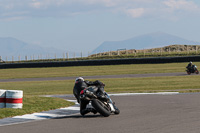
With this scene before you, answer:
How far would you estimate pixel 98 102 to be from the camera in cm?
1371

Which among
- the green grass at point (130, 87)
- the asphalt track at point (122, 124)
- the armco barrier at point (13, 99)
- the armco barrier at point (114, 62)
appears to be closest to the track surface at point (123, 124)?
the asphalt track at point (122, 124)

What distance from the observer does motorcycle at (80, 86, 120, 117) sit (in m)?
13.6

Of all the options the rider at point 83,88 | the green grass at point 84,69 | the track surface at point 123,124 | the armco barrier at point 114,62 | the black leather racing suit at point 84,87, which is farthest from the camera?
the armco barrier at point 114,62

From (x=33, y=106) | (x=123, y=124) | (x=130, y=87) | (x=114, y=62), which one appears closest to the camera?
(x=123, y=124)

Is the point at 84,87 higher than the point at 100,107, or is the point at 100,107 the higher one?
the point at 84,87

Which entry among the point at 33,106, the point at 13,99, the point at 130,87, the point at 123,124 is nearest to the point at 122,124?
the point at 123,124

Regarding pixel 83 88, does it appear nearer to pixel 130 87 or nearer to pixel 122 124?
pixel 122 124

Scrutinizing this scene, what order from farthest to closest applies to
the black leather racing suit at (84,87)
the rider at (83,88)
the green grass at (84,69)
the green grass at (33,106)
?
the green grass at (84,69) → the green grass at (33,106) → the black leather racing suit at (84,87) → the rider at (83,88)

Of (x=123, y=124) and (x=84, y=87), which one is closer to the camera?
(x=123, y=124)

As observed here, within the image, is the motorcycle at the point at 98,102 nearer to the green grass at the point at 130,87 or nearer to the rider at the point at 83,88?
the rider at the point at 83,88

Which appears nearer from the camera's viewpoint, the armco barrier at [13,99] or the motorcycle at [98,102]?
the motorcycle at [98,102]

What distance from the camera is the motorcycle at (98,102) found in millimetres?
13641

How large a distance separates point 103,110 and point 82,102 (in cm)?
99

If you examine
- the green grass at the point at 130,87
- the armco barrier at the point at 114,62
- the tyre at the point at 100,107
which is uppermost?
the armco barrier at the point at 114,62
